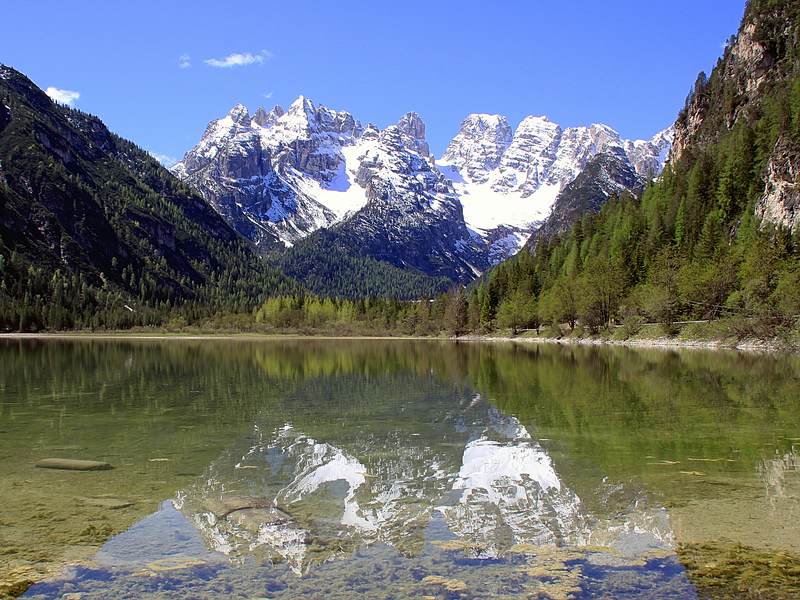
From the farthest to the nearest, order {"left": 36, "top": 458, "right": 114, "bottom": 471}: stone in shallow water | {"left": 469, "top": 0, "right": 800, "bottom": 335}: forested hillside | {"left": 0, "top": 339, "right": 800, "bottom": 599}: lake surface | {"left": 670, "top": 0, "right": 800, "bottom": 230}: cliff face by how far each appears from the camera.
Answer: {"left": 670, "top": 0, "right": 800, "bottom": 230}: cliff face, {"left": 469, "top": 0, "right": 800, "bottom": 335}: forested hillside, {"left": 36, "top": 458, "right": 114, "bottom": 471}: stone in shallow water, {"left": 0, "top": 339, "right": 800, "bottom": 599}: lake surface

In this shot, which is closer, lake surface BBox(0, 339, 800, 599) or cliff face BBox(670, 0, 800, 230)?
lake surface BBox(0, 339, 800, 599)

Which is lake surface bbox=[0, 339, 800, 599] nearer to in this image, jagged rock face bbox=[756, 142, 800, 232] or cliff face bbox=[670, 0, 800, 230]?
jagged rock face bbox=[756, 142, 800, 232]

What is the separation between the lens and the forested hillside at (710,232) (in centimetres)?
8944

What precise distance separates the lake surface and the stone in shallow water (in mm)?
458

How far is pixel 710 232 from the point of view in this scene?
112 m

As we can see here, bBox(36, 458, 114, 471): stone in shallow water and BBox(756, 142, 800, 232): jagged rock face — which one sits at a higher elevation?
BBox(756, 142, 800, 232): jagged rock face

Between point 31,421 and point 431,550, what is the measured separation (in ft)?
67.2

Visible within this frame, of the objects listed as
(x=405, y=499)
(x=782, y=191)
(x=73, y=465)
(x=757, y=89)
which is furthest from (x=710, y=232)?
(x=73, y=465)

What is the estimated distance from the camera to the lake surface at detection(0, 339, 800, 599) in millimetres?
9859

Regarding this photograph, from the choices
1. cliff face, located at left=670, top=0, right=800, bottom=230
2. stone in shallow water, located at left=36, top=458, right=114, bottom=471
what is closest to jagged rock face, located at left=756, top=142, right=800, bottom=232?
cliff face, located at left=670, top=0, right=800, bottom=230

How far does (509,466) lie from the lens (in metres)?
18.2

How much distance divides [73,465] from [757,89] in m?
165

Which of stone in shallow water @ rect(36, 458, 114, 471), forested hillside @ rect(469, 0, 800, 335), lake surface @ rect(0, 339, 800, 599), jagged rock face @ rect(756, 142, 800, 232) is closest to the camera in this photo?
lake surface @ rect(0, 339, 800, 599)

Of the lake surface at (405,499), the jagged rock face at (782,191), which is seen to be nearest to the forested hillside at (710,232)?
the jagged rock face at (782,191)
